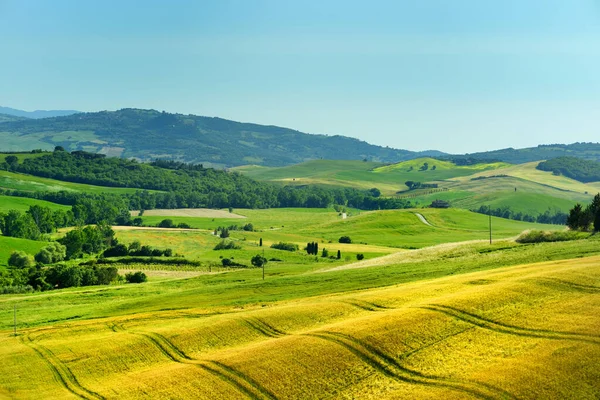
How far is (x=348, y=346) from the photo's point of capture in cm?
5656

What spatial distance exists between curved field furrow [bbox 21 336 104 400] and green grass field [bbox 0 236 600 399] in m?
0.18

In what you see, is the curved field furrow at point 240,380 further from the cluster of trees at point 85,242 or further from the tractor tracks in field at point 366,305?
the cluster of trees at point 85,242

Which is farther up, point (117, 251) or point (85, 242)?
point (85, 242)

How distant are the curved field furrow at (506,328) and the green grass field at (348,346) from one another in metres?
0.15

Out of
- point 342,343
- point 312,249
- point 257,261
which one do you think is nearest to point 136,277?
point 257,261

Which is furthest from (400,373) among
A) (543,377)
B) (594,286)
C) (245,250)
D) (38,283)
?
(245,250)

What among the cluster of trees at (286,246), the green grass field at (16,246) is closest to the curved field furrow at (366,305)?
the cluster of trees at (286,246)

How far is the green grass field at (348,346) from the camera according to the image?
49.4 m

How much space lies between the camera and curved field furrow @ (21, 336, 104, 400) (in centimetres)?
5384

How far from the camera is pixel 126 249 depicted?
173875 millimetres

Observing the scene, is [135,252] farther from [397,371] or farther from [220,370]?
[397,371]

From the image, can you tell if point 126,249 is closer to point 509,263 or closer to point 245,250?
point 245,250

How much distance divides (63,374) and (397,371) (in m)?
28.7

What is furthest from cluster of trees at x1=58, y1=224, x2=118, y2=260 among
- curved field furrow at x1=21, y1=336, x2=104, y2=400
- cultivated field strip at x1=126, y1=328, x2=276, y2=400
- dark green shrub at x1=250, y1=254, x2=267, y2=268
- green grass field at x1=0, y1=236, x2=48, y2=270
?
cultivated field strip at x1=126, y1=328, x2=276, y2=400
